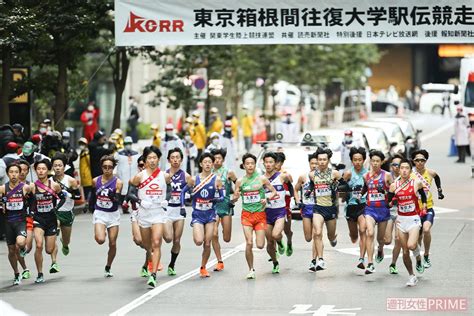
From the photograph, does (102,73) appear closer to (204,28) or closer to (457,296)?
(204,28)

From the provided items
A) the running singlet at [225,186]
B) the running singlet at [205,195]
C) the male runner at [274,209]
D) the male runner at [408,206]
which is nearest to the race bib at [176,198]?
the running singlet at [205,195]

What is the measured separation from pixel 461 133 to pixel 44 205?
27416 mm

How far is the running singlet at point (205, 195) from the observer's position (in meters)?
18.4

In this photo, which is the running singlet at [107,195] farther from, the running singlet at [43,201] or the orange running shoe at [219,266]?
the orange running shoe at [219,266]

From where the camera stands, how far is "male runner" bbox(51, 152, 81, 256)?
61.0 ft

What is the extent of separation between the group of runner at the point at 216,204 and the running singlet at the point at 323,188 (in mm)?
14

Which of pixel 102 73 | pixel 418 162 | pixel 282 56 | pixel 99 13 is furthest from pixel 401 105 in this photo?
pixel 418 162

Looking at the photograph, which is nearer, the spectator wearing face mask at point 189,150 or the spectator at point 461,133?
the spectator wearing face mask at point 189,150

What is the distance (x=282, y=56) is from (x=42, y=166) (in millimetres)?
38433

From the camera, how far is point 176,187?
60.3ft

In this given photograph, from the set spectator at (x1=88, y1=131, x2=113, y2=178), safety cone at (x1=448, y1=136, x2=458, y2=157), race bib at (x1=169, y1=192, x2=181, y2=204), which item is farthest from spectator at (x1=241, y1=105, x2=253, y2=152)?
race bib at (x1=169, y1=192, x2=181, y2=204)

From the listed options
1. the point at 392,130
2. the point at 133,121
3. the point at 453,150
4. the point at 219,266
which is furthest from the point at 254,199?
the point at 453,150

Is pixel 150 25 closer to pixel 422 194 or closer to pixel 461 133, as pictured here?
pixel 422 194

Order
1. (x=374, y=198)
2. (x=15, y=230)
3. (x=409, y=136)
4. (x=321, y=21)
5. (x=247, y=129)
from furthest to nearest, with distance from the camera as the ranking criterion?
1. (x=247, y=129)
2. (x=409, y=136)
3. (x=321, y=21)
4. (x=374, y=198)
5. (x=15, y=230)
